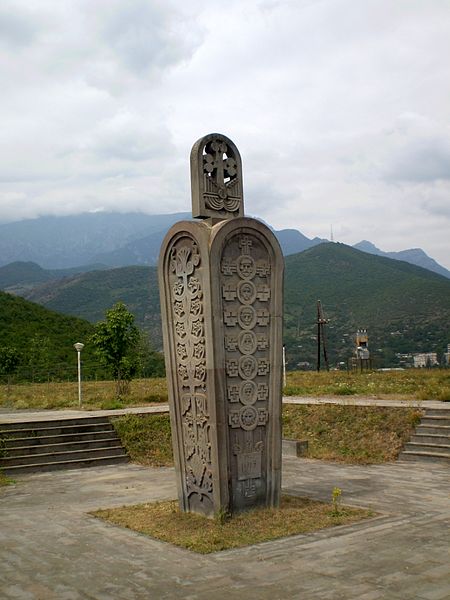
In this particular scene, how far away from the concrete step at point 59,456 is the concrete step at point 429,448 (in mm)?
6023

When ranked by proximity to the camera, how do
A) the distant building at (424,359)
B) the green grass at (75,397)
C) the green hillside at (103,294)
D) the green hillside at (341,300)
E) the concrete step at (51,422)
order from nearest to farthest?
the concrete step at (51,422)
the green grass at (75,397)
the distant building at (424,359)
the green hillside at (341,300)
the green hillside at (103,294)

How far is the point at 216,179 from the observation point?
28.6 feet

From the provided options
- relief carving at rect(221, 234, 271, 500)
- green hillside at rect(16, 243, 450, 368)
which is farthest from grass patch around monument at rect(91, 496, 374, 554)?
green hillside at rect(16, 243, 450, 368)

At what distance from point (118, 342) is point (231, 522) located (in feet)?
48.8

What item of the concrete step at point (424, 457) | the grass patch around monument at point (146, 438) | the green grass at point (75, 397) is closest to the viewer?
the concrete step at point (424, 457)

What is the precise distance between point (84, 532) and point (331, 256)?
248 ft

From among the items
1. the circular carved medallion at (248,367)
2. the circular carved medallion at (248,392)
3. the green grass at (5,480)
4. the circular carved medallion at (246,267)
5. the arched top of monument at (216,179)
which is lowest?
the green grass at (5,480)

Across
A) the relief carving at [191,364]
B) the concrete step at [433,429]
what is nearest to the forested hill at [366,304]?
the concrete step at [433,429]

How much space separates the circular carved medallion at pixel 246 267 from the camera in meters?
8.55

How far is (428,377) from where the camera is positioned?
23391 mm

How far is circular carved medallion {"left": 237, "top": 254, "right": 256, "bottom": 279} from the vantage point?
855 centimetres

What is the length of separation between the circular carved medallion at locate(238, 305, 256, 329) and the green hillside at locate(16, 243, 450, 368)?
1421 inches

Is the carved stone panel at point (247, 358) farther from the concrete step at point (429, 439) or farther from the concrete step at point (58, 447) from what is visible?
the concrete step at point (58, 447)

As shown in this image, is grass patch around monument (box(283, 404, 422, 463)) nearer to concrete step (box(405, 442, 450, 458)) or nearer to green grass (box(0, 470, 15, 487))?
concrete step (box(405, 442, 450, 458))
